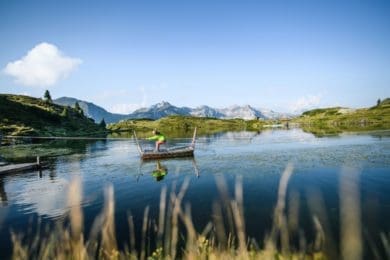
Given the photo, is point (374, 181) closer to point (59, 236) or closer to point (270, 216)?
point (270, 216)

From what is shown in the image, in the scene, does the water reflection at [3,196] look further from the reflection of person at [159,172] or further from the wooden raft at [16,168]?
the reflection of person at [159,172]

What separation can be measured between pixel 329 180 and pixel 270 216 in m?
12.0

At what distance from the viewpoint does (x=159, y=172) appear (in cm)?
3672

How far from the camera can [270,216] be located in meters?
19.4

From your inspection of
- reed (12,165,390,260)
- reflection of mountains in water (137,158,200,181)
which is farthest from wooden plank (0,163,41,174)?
reed (12,165,390,260)

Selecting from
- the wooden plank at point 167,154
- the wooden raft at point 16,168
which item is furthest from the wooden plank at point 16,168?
the wooden plank at point 167,154

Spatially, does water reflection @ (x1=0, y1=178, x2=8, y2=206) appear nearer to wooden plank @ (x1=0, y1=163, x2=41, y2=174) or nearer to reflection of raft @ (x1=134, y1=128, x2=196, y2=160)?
wooden plank @ (x1=0, y1=163, x2=41, y2=174)

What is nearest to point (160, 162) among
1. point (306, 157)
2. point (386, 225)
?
point (306, 157)

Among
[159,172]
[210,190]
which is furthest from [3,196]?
[210,190]

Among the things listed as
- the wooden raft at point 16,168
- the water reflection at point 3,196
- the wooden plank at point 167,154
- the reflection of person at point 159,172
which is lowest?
the water reflection at point 3,196

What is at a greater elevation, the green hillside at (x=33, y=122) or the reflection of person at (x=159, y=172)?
the green hillside at (x=33, y=122)

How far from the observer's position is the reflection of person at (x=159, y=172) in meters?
33.7

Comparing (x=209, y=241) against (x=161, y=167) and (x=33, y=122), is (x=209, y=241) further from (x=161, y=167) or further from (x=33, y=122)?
(x=33, y=122)

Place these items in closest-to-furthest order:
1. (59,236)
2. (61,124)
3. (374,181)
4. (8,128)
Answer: (59,236)
(374,181)
(8,128)
(61,124)
